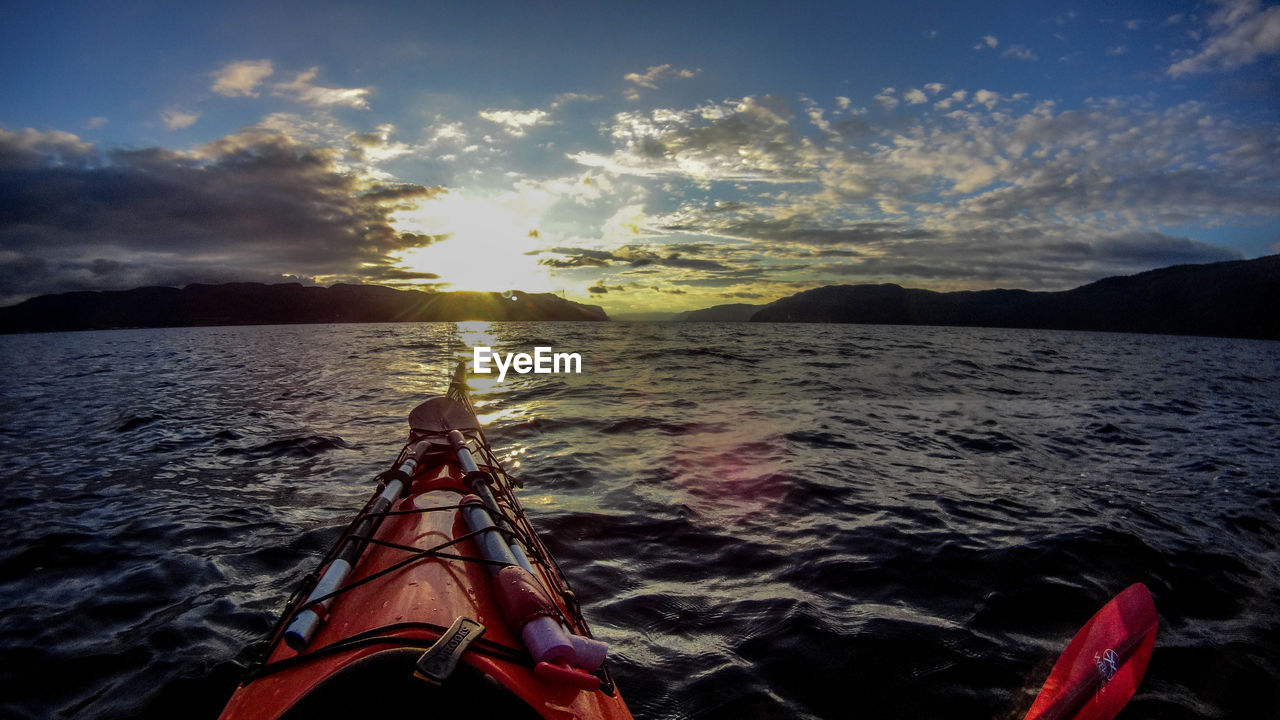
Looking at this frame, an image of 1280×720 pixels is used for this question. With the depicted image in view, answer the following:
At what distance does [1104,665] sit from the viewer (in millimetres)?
3273

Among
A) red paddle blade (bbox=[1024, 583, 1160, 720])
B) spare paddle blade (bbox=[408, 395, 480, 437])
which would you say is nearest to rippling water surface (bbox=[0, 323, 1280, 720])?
red paddle blade (bbox=[1024, 583, 1160, 720])

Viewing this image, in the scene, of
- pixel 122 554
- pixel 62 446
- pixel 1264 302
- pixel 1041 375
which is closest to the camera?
pixel 122 554

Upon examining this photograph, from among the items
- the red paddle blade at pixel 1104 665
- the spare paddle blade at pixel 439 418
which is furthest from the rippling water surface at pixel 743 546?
the spare paddle blade at pixel 439 418

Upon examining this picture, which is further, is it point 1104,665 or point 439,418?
point 439,418

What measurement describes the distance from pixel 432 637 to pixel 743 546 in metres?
4.44

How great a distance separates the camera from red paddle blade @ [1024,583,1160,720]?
10.0 feet

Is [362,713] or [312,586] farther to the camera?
[312,586]

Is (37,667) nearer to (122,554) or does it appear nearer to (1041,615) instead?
(122,554)

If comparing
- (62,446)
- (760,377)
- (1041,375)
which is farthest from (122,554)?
(1041,375)

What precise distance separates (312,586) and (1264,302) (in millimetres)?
264244

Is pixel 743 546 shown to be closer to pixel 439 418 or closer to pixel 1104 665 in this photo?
pixel 1104 665

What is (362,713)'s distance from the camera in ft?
6.09

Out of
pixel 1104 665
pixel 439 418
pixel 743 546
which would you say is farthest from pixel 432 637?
pixel 439 418

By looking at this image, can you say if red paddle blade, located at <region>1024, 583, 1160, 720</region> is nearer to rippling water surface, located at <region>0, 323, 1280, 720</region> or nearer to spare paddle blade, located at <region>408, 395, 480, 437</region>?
rippling water surface, located at <region>0, 323, 1280, 720</region>
